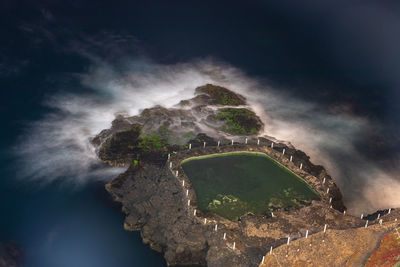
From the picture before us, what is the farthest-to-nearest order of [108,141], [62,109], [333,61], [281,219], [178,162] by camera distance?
[333,61] → [62,109] → [108,141] → [178,162] → [281,219]

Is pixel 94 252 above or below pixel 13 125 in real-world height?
below

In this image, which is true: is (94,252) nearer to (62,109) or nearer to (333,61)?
(62,109)

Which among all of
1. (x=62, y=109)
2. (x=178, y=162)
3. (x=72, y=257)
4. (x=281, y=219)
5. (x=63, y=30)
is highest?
(x=63, y=30)

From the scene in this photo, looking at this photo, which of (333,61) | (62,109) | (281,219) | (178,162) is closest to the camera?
(281,219)

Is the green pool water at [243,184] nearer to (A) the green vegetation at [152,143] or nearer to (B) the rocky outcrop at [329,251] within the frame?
(A) the green vegetation at [152,143]

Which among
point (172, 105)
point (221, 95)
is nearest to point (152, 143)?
point (172, 105)

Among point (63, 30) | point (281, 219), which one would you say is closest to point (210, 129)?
point (281, 219)

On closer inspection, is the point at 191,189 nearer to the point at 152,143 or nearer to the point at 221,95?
the point at 152,143

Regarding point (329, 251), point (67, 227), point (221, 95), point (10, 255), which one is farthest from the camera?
point (221, 95)
